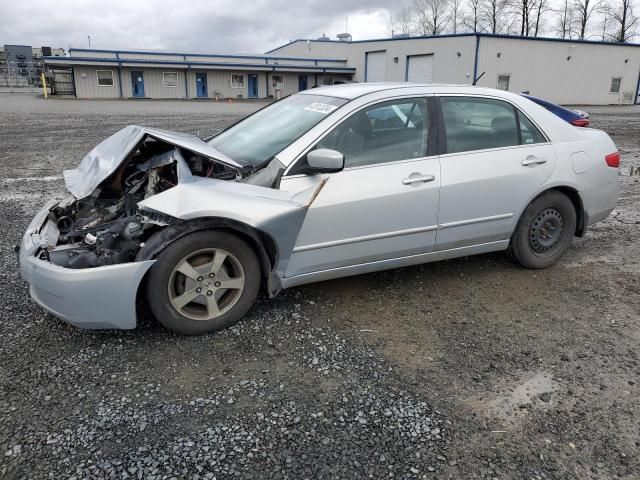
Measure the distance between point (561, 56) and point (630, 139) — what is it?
25.0 m

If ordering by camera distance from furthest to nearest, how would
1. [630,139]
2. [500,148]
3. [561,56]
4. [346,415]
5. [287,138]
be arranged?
[561,56], [630,139], [500,148], [287,138], [346,415]

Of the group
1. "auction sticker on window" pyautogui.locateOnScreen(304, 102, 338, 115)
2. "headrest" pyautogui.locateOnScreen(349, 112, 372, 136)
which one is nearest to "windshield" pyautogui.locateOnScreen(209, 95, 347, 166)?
"auction sticker on window" pyautogui.locateOnScreen(304, 102, 338, 115)

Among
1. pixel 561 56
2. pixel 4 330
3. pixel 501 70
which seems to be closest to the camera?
pixel 4 330

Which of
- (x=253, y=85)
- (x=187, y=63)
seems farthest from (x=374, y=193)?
(x=253, y=85)

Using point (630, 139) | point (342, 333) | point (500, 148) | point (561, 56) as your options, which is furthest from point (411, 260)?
point (561, 56)

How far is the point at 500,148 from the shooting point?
13.9 feet

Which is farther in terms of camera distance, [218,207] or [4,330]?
[4,330]

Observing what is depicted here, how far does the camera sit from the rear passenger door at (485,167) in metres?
4.00

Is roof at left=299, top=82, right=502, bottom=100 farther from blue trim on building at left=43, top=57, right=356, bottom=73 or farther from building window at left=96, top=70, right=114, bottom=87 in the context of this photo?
building window at left=96, top=70, right=114, bottom=87

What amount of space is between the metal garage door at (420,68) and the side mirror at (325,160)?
34285mm

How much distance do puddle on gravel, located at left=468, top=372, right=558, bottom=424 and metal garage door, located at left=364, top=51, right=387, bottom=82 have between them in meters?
39.6

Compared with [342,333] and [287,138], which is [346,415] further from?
[287,138]

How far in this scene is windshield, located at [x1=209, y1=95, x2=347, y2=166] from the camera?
3801 mm

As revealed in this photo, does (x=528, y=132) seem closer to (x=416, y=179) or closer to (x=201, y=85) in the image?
(x=416, y=179)
